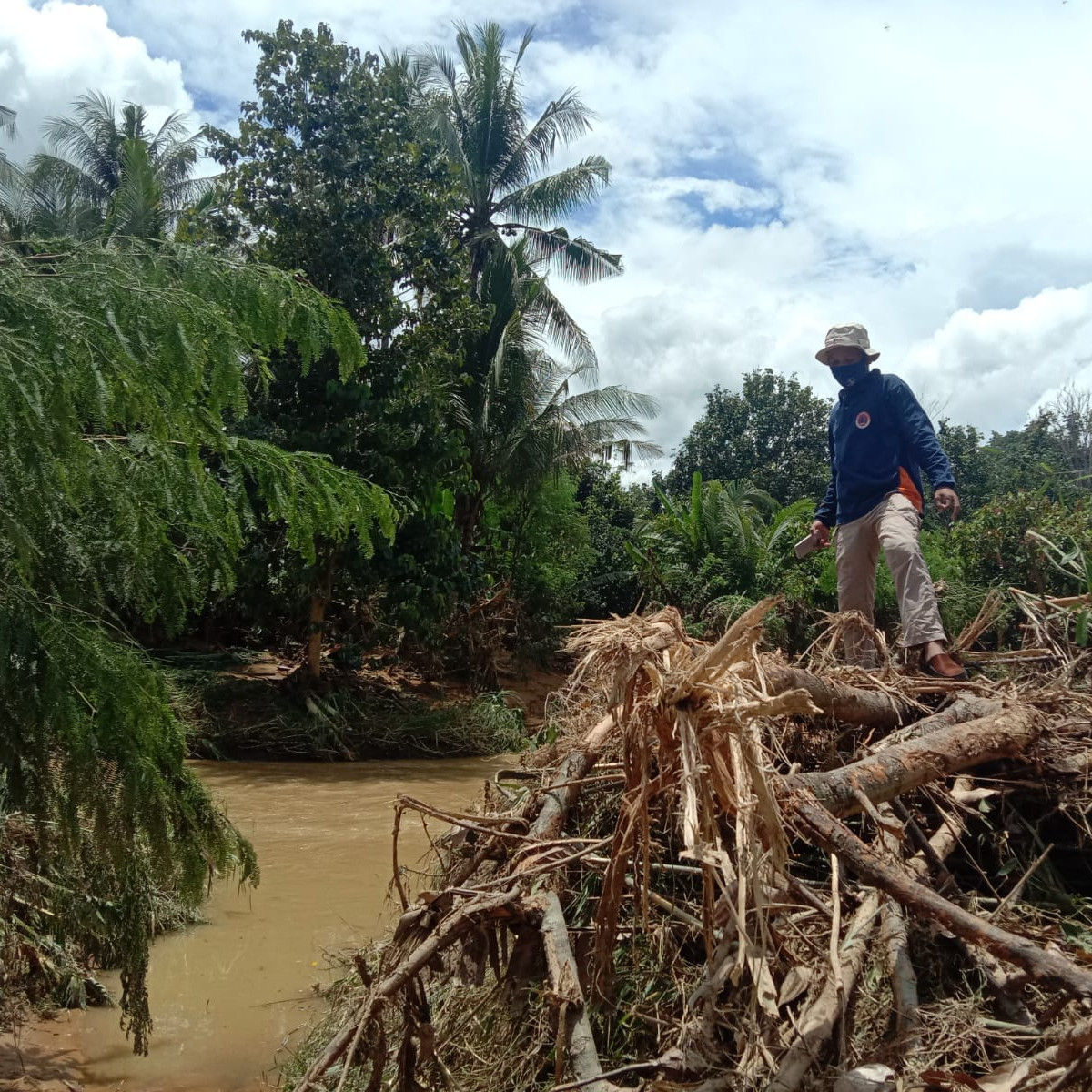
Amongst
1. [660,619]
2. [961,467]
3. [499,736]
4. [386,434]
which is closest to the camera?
[660,619]

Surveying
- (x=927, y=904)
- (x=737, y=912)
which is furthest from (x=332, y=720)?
(x=737, y=912)

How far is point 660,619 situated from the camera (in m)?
2.62

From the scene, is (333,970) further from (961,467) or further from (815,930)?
(961,467)

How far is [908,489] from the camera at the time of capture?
15.4 feet

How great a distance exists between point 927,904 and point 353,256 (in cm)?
1106

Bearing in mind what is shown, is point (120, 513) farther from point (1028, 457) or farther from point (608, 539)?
point (1028, 457)

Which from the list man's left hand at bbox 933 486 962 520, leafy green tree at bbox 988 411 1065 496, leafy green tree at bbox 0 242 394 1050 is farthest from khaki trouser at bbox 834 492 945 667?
leafy green tree at bbox 988 411 1065 496

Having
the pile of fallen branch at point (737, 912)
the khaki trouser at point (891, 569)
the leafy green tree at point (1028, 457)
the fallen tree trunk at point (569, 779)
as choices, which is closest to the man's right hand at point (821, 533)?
the khaki trouser at point (891, 569)

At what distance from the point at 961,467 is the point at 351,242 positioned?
18.5 metres

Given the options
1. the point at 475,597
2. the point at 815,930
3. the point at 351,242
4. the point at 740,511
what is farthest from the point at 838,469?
the point at 740,511

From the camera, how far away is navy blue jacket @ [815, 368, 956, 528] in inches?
183

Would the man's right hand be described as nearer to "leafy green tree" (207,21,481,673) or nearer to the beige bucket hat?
the beige bucket hat

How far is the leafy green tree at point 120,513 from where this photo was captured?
2.24m

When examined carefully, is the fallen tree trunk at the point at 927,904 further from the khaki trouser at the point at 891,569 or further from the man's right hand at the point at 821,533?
the man's right hand at the point at 821,533
